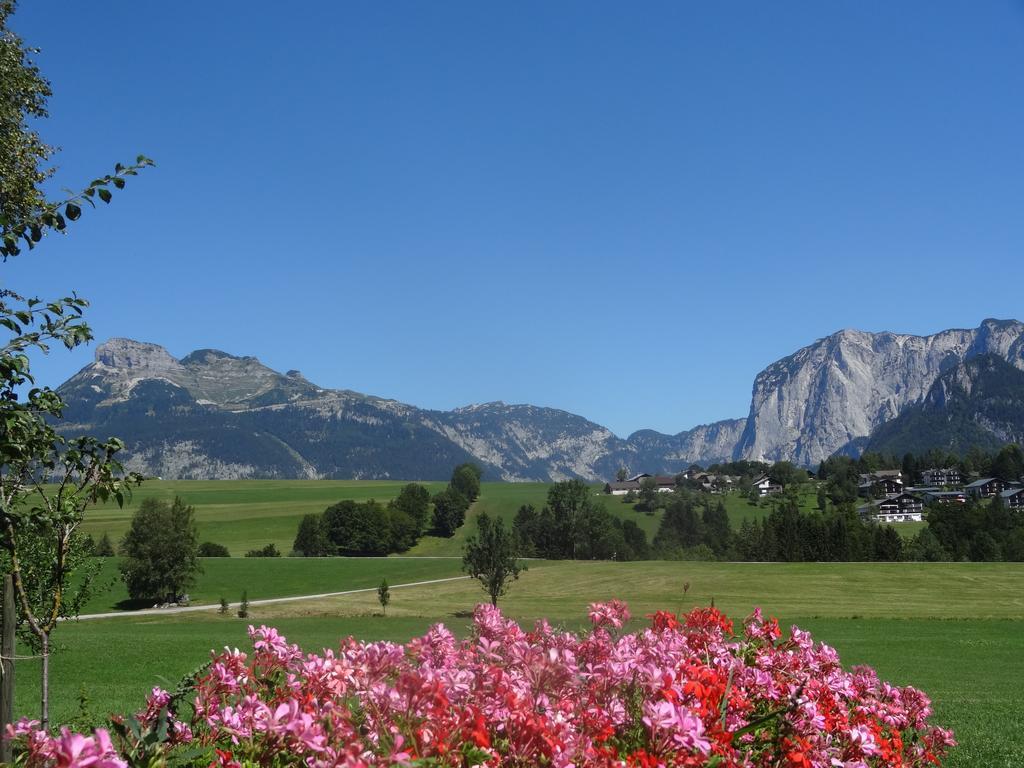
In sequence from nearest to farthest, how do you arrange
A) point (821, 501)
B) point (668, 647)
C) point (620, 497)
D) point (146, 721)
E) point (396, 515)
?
point (146, 721) < point (668, 647) < point (396, 515) < point (821, 501) < point (620, 497)

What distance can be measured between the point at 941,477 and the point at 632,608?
159095mm

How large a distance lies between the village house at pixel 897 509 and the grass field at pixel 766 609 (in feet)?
211

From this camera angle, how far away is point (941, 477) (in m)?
183

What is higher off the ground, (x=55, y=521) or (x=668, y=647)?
(x=55, y=521)

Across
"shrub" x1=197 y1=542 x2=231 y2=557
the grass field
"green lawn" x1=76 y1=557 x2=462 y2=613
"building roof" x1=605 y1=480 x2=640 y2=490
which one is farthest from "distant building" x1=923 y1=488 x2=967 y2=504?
"shrub" x1=197 y1=542 x2=231 y2=557

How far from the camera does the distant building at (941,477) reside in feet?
598

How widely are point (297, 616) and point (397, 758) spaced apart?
188ft

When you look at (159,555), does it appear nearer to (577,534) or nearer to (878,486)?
(577,534)

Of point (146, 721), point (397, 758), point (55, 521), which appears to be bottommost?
point (146, 721)

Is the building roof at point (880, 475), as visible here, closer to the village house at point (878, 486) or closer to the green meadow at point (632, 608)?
the village house at point (878, 486)

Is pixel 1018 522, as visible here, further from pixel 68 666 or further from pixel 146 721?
pixel 146 721

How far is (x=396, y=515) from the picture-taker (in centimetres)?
11912

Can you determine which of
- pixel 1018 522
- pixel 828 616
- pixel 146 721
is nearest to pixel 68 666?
pixel 146 721

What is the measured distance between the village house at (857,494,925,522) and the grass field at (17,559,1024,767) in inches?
2536
